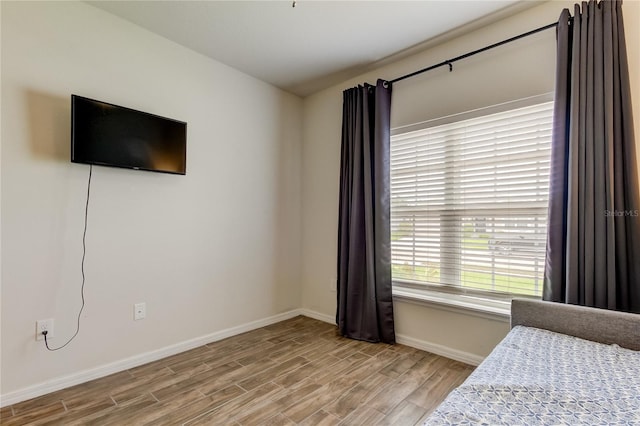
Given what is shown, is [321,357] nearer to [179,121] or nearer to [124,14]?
[179,121]

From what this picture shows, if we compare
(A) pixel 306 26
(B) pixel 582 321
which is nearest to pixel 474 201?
(B) pixel 582 321

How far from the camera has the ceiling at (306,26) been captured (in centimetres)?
224

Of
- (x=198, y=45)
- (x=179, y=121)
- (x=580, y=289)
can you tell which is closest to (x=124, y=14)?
(x=198, y=45)

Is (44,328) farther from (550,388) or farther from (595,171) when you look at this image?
(595,171)

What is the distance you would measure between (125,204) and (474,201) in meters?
2.76

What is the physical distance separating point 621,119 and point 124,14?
3411 mm

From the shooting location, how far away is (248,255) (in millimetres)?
3307

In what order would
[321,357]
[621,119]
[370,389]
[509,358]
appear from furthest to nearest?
1. [321,357]
2. [370,389]
3. [621,119]
4. [509,358]

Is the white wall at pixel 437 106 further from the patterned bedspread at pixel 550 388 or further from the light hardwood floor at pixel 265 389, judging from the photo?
the patterned bedspread at pixel 550 388

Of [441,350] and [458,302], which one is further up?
[458,302]

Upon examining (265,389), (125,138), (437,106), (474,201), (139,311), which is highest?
(437,106)

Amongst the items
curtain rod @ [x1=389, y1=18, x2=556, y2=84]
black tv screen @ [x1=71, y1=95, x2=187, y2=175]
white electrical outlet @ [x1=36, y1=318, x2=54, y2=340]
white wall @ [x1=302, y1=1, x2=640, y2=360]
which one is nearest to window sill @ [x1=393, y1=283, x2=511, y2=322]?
white wall @ [x1=302, y1=1, x2=640, y2=360]

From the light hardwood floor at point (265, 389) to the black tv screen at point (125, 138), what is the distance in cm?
154

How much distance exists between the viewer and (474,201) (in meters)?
2.53
